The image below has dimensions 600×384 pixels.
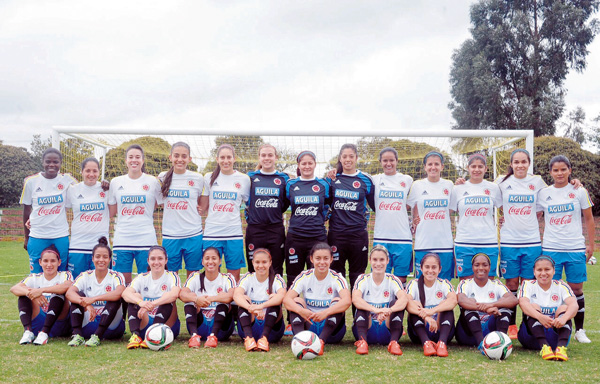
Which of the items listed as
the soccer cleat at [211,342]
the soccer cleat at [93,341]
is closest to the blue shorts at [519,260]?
the soccer cleat at [211,342]

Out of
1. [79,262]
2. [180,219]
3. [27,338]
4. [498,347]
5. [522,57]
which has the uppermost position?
[522,57]

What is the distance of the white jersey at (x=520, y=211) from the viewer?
4557 mm

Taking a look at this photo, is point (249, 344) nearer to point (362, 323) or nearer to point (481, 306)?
point (362, 323)

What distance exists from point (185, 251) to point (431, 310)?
2.38 meters

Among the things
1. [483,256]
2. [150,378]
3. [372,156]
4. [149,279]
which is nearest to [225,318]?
[149,279]

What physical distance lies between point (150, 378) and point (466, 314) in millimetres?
2463

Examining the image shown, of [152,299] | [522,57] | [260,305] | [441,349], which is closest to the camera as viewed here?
[441,349]

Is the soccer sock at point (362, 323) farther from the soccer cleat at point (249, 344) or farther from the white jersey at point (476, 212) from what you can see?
the white jersey at point (476, 212)

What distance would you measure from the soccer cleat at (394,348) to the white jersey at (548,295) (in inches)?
44.1

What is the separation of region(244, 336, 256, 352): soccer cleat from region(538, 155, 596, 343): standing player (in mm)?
2876

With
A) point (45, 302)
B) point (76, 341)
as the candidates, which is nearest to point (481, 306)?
point (76, 341)

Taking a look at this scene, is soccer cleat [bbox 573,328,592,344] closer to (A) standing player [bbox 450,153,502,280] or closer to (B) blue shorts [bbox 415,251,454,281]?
(A) standing player [bbox 450,153,502,280]

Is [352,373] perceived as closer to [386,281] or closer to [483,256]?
[386,281]

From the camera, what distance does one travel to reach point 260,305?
387 cm
